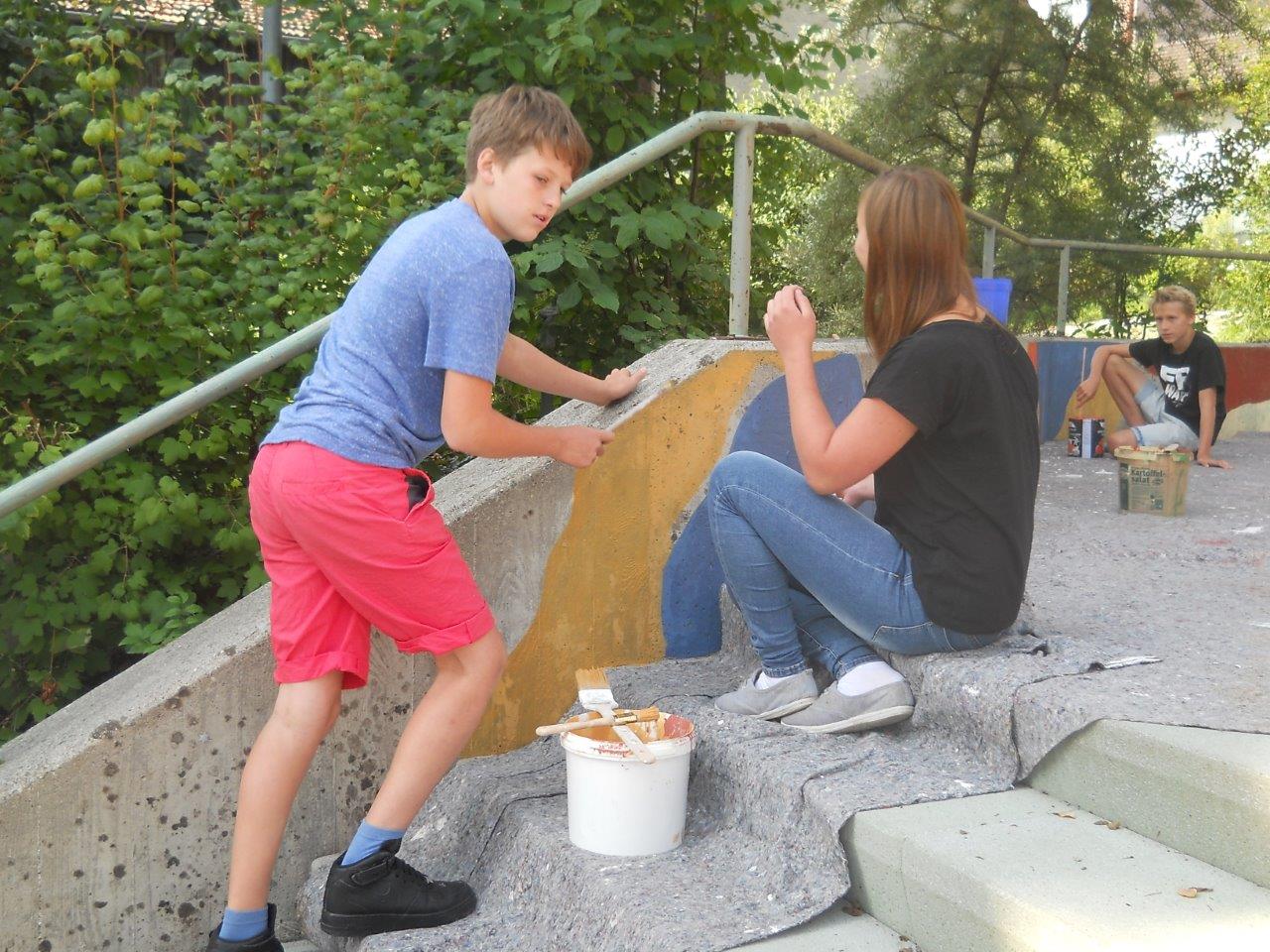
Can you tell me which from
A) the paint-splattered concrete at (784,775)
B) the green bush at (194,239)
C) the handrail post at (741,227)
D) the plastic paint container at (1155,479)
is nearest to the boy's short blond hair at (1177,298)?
the plastic paint container at (1155,479)

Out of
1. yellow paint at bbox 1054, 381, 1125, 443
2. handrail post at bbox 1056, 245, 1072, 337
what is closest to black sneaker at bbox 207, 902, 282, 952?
yellow paint at bbox 1054, 381, 1125, 443

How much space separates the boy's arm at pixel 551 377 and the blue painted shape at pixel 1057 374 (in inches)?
165

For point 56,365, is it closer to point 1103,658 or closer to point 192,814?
point 192,814

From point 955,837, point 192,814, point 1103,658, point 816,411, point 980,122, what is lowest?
point 192,814

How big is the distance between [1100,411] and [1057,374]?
1.28 ft

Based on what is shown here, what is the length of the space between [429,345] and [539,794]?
41.5 inches

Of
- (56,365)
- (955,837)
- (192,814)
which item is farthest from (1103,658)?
(56,365)

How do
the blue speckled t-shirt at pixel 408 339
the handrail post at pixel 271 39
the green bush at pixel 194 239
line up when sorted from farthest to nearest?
the handrail post at pixel 271 39, the green bush at pixel 194 239, the blue speckled t-shirt at pixel 408 339

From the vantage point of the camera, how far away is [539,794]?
265 centimetres

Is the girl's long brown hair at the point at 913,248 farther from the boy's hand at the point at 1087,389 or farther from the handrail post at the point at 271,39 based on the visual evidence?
the boy's hand at the point at 1087,389

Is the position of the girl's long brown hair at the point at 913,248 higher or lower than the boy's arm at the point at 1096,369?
higher

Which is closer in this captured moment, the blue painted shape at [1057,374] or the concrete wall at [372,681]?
the concrete wall at [372,681]

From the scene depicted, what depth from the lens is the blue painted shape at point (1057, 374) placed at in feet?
21.8

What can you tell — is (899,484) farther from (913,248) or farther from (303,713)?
(303,713)
